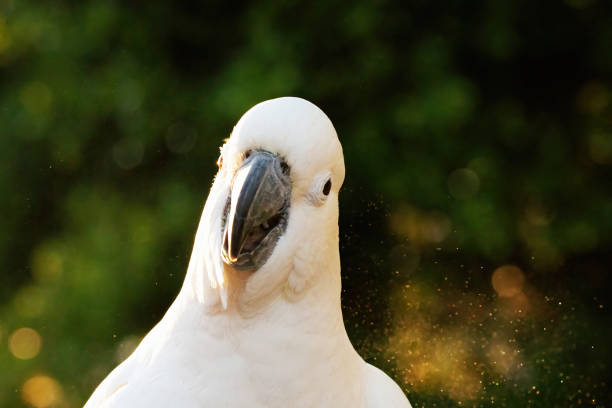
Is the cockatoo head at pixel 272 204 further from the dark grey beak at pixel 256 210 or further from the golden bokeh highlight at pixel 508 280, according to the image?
the golden bokeh highlight at pixel 508 280

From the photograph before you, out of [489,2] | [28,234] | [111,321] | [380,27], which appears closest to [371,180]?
[380,27]

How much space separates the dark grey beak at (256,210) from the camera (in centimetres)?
143

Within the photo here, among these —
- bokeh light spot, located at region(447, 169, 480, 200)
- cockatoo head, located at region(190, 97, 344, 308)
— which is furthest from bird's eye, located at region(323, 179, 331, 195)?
bokeh light spot, located at region(447, 169, 480, 200)

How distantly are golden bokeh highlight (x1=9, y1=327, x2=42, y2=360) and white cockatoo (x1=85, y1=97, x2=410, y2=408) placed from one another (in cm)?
188

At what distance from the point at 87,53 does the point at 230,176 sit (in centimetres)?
213

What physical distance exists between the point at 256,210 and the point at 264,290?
7.4 inches

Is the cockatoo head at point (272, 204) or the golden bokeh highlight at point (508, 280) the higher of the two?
the cockatoo head at point (272, 204)

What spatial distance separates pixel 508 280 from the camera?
3363 millimetres

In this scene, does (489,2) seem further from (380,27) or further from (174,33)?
(174,33)

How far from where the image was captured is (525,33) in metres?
3.23

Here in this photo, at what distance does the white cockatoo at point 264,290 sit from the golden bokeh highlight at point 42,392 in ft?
5.98

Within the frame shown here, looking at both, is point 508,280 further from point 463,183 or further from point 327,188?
point 327,188

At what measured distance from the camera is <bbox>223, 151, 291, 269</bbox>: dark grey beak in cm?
143

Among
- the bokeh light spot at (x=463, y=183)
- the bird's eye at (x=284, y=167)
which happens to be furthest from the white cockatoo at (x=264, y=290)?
the bokeh light spot at (x=463, y=183)
